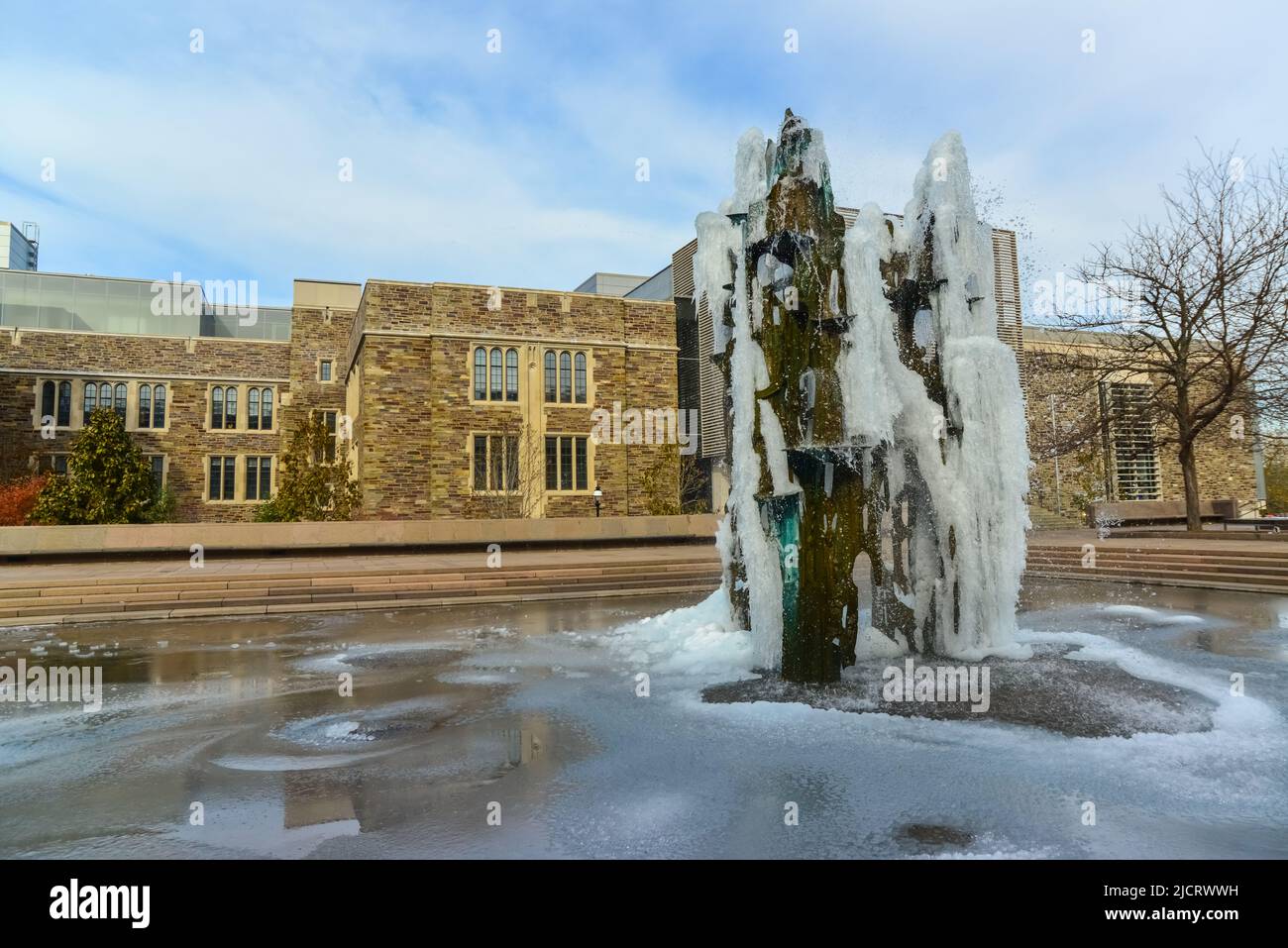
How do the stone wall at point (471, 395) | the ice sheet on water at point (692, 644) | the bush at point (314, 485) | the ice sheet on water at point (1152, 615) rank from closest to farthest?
the ice sheet on water at point (692, 644) < the ice sheet on water at point (1152, 615) < the bush at point (314, 485) < the stone wall at point (471, 395)

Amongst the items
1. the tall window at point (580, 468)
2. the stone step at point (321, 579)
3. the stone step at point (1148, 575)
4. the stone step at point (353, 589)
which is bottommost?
the stone step at point (1148, 575)

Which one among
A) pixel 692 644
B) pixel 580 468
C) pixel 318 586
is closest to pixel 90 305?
pixel 580 468

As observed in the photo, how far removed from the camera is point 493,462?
31.1 m

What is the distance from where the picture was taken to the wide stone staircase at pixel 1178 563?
13.8 m

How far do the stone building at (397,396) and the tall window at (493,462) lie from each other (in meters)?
0.06

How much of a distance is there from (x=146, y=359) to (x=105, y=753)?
139 ft

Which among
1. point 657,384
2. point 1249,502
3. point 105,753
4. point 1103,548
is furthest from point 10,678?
point 1249,502

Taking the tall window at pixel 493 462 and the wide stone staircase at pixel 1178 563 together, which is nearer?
the wide stone staircase at pixel 1178 563

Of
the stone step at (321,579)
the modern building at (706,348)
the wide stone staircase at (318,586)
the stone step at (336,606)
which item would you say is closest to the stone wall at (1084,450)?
the modern building at (706,348)

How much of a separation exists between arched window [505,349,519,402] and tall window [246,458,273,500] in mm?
17526

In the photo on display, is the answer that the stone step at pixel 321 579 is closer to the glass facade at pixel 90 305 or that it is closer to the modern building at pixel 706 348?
the modern building at pixel 706 348

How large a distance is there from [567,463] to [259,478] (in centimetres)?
1916

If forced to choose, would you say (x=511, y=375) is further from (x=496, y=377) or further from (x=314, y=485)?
(x=314, y=485)
